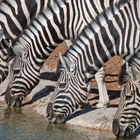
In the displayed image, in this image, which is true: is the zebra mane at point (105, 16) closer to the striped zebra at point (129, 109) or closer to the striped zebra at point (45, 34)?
the striped zebra at point (45, 34)

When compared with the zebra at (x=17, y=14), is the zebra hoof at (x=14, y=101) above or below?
below

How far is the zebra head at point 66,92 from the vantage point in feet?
47.5

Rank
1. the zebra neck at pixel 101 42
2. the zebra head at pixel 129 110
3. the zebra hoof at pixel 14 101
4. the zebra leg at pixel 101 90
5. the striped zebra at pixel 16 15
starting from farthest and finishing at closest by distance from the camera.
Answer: the striped zebra at pixel 16 15, the zebra hoof at pixel 14 101, the zebra leg at pixel 101 90, the zebra neck at pixel 101 42, the zebra head at pixel 129 110

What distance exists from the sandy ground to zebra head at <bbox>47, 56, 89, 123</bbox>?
0.86 feet

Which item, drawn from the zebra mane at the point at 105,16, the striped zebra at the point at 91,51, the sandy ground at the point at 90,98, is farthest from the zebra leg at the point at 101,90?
the zebra mane at the point at 105,16

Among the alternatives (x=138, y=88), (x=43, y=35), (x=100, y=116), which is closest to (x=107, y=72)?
(x=43, y=35)

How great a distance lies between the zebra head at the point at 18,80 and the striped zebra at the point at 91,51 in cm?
133

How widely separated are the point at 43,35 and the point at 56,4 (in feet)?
2.56

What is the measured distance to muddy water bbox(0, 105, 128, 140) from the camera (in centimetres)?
1364

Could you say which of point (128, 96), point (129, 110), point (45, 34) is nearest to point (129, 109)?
point (129, 110)

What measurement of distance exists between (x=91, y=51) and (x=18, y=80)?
1949 millimetres

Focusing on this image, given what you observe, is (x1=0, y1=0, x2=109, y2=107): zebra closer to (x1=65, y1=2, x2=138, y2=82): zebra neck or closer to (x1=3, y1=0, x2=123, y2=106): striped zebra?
(x1=3, y1=0, x2=123, y2=106): striped zebra

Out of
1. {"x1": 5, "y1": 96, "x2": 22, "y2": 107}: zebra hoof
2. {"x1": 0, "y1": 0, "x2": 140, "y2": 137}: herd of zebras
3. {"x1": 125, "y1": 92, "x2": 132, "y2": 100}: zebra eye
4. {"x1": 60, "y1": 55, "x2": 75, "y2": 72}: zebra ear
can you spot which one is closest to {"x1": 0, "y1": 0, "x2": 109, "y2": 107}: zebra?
{"x1": 0, "y1": 0, "x2": 140, "y2": 137}: herd of zebras

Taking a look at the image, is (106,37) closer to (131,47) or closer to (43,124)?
(131,47)
